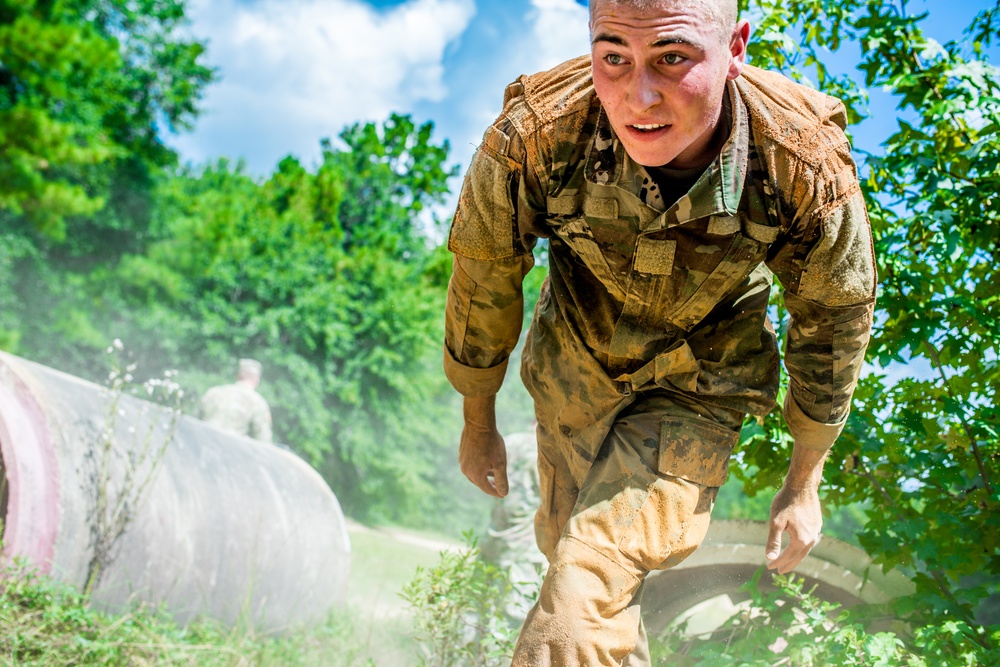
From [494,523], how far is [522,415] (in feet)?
33.2

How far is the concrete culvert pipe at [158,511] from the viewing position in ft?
15.1

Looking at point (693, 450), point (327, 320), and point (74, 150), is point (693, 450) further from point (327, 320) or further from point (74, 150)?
point (74, 150)

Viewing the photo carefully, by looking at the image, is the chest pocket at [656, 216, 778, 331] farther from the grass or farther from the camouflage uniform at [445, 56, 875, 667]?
the grass

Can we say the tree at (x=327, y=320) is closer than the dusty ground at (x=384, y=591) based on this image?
No

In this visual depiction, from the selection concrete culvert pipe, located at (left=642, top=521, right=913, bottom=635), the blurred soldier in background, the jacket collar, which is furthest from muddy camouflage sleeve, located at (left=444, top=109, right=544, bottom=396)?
the blurred soldier in background

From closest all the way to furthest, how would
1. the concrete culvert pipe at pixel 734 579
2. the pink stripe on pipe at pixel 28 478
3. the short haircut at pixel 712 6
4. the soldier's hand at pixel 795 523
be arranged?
the short haircut at pixel 712 6
the soldier's hand at pixel 795 523
the concrete culvert pipe at pixel 734 579
the pink stripe on pipe at pixel 28 478

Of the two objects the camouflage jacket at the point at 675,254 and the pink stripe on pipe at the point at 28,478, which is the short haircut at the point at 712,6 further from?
the pink stripe on pipe at the point at 28,478

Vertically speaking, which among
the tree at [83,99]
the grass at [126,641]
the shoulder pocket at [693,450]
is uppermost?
the tree at [83,99]

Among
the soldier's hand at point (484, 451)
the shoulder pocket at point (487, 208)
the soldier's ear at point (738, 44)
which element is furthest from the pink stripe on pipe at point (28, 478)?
the soldier's ear at point (738, 44)

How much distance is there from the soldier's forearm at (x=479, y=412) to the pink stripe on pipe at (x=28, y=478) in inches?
116

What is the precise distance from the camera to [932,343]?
3.67 meters

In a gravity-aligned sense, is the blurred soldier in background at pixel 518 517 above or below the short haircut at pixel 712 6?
below

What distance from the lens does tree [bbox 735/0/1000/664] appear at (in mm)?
3393

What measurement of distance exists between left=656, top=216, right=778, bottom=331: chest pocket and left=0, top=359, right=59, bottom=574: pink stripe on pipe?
3694 mm
